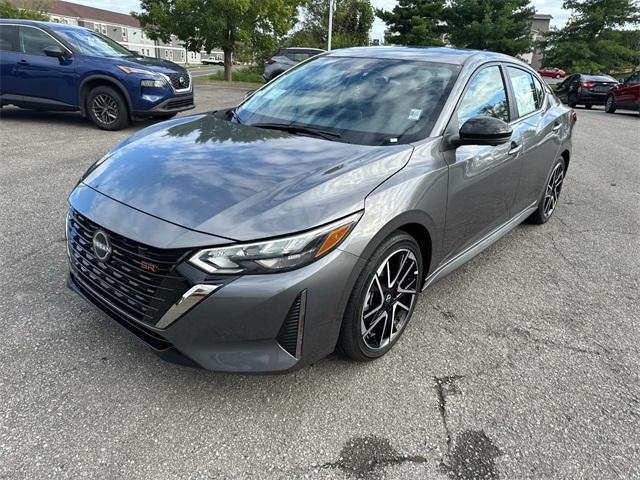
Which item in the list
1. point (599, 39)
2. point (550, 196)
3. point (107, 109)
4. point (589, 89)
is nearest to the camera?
point (550, 196)

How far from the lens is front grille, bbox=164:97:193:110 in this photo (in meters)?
8.30

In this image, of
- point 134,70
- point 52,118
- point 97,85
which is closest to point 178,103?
point 134,70

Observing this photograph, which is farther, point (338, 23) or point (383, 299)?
point (338, 23)

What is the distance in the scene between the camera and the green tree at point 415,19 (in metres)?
31.4

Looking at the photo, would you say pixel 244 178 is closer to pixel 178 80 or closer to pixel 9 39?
pixel 178 80

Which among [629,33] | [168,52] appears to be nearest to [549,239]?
[629,33]

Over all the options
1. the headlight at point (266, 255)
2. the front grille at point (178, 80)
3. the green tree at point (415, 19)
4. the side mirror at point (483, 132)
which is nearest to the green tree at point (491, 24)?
the green tree at point (415, 19)

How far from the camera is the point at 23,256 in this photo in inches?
139

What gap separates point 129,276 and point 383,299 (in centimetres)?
125

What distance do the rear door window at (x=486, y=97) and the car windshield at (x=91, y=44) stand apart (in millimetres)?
7150

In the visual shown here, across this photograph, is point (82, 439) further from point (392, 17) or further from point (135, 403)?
point (392, 17)

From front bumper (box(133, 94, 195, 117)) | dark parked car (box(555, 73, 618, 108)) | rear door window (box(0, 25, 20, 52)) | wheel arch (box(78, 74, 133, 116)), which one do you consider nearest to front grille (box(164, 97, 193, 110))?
front bumper (box(133, 94, 195, 117))

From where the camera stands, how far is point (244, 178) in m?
2.28

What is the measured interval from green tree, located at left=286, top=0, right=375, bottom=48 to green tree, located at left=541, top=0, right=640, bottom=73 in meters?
15.0
